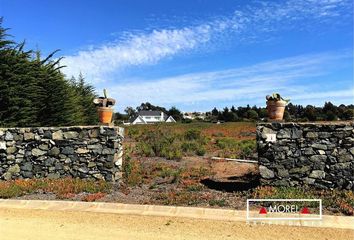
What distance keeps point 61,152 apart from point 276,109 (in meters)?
5.27

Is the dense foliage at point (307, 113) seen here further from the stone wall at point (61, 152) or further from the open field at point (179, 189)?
the stone wall at point (61, 152)

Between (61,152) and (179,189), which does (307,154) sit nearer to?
(179,189)

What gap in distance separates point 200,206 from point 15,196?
384 centimetres

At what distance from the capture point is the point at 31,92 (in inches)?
474

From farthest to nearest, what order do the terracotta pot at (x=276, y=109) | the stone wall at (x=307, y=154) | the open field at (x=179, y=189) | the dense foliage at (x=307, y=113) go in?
the dense foliage at (x=307, y=113) < the terracotta pot at (x=276, y=109) < the stone wall at (x=307, y=154) < the open field at (x=179, y=189)

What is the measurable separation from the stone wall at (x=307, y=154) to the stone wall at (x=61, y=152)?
3.57 metres

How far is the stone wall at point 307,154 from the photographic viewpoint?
7965mm

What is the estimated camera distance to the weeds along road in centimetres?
533

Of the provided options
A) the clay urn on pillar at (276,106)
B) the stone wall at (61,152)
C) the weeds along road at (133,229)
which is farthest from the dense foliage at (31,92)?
the clay urn on pillar at (276,106)

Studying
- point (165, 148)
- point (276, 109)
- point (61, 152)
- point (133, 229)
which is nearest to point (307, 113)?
point (165, 148)

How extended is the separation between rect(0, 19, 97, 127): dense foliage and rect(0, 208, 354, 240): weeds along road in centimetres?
539

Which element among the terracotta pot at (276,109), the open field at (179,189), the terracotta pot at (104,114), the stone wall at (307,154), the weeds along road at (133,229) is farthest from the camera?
the terracotta pot at (104,114)

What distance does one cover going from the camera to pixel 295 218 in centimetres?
622

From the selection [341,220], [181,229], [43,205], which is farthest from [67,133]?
[341,220]
